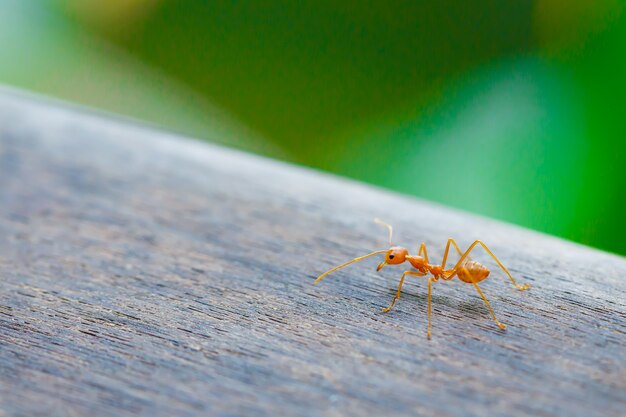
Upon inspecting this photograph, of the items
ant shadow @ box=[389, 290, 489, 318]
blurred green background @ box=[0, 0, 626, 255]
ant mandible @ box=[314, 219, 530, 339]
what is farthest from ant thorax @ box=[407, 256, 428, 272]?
blurred green background @ box=[0, 0, 626, 255]

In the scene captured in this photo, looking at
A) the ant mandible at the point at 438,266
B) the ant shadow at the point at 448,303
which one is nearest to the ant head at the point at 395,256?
the ant mandible at the point at 438,266

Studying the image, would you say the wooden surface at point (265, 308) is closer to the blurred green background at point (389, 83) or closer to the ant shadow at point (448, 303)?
the ant shadow at point (448, 303)

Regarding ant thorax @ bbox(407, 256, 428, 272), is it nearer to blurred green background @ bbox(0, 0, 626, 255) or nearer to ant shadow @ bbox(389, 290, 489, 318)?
ant shadow @ bbox(389, 290, 489, 318)

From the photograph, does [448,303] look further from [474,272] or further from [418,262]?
[418,262]

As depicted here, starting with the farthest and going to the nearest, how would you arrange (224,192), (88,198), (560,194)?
1. (560,194)
2. (224,192)
3. (88,198)

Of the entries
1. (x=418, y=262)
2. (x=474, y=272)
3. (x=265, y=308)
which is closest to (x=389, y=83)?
(x=418, y=262)

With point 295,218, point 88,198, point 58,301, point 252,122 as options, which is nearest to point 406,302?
point 295,218

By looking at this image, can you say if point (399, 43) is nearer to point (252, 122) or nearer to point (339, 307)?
point (252, 122)

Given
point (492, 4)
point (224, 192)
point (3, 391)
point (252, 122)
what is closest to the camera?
point (3, 391)
